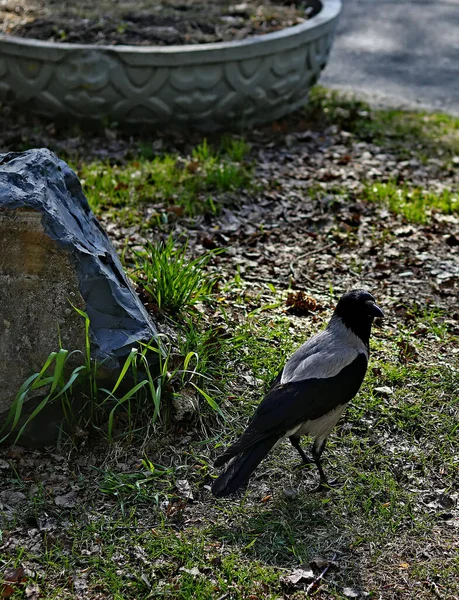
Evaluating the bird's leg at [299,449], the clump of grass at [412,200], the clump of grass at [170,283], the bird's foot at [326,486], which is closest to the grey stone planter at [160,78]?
the clump of grass at [412,200]

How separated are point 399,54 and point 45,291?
292 inches

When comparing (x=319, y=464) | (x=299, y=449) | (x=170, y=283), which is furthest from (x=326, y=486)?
(x=170, y=283)

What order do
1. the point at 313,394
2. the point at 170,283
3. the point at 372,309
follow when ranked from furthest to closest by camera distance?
the point at 170,283 → the point at 372,309 → the point at 313,394

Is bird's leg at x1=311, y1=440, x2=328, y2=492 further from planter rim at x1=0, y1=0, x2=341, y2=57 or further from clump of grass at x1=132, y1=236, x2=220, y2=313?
planter rim at x1=0, y1=0, x2=341, y2=57

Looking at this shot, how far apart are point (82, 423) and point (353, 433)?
1.34 m

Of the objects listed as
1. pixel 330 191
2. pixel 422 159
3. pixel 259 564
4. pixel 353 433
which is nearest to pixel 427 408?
pixel 353 433

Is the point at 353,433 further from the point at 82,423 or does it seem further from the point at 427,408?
the point at 82,423

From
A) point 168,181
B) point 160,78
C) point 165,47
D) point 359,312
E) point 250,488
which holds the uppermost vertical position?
point 165,47

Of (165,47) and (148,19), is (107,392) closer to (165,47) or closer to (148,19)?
(165,47)

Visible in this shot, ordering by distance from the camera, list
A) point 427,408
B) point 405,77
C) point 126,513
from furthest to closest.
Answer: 1. point 405,77
2. point 427,408
3. point 126,513

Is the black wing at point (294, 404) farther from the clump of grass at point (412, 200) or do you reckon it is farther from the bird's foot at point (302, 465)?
the clump of grass at point (412, 200)

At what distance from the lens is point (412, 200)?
6.43m

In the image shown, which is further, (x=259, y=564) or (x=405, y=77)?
(x=405, y=77)

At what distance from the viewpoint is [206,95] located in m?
7.08
